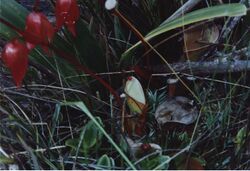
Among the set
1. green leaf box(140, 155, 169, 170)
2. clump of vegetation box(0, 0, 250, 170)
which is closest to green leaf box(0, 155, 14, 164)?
clump of vegetation box(0, 0, 250, 170)

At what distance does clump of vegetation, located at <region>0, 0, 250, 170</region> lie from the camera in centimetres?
85

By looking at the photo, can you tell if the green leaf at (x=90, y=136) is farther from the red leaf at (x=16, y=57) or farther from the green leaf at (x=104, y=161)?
the red leaf at (x=16, y=57)

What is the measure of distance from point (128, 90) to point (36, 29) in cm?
23

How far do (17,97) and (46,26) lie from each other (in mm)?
280

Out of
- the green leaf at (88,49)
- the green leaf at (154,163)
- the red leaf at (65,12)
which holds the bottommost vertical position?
the green leaf at (154,163)

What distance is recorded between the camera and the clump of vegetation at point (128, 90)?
85 cm

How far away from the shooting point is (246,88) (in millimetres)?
958

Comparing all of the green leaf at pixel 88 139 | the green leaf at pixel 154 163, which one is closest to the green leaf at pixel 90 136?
the green leaf at pixel 88 139

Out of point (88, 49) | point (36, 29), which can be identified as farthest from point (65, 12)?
point (88, 49)

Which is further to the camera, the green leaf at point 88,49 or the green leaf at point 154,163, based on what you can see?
the green leaf at point 88,49

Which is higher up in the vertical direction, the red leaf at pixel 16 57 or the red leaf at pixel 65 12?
the red leaf at pixel 65 12

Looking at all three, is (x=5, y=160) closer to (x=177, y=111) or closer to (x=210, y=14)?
(x=177, y=111)

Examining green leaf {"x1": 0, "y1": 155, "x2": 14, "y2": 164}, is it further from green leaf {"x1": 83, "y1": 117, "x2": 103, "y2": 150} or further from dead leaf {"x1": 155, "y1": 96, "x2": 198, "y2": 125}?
dead leaf {"x1": 155, "y1": 96, "x2": 198, "y2": 125}

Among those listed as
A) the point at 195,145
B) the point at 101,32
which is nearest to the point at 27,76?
the point at 101,32
